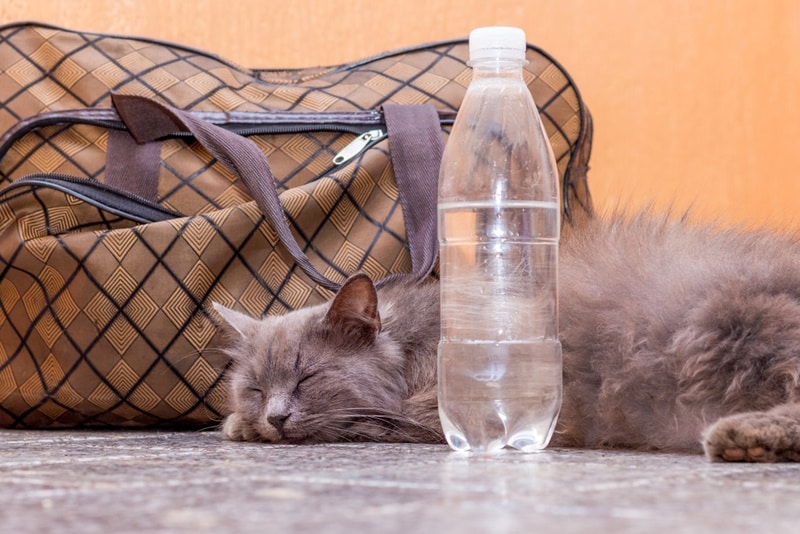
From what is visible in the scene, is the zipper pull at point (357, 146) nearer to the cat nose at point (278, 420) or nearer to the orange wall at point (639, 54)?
the cat nose at point (278, 420)

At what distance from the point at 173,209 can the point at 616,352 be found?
0.84m

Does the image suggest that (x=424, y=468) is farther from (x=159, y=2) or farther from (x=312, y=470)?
(x=159, y=2)

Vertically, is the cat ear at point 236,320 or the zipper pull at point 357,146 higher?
the zipper pull at point 357,146

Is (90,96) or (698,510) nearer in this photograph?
(698,510)

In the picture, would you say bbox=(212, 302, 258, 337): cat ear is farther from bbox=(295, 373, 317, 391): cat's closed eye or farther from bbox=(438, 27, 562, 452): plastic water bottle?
bbox=(438, 27, 562, 452): plastic water bottle

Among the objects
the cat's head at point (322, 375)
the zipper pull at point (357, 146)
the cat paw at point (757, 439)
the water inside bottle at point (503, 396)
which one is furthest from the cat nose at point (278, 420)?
the cat paw at point (757, 439)

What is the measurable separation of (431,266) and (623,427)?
0.45 m

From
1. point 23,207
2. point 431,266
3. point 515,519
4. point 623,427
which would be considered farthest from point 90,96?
point 515,519

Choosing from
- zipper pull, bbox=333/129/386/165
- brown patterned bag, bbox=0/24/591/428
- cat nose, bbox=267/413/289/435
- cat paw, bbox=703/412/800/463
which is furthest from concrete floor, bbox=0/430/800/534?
zipper pull, bbox=333/129/386/165

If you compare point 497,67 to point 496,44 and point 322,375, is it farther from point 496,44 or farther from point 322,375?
point 322,375

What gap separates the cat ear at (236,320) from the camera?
5.14 ft

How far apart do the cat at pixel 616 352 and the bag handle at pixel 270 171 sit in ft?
0.28

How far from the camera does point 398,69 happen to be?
75.7 inches

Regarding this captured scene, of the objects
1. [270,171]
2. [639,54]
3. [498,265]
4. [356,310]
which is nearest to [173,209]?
[270,171]
